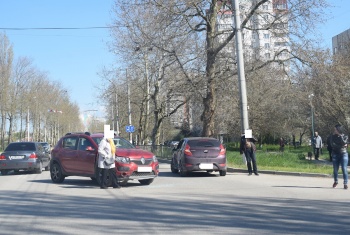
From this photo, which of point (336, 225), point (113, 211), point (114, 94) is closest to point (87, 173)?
point (113, 211)

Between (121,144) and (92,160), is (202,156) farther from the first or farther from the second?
(92,160)

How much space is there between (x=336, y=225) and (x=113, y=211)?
4568mm

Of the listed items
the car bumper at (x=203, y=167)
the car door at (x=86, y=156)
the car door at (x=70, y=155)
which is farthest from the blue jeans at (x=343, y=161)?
the car door at (x=70, y=155)

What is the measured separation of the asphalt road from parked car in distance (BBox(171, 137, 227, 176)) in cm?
217

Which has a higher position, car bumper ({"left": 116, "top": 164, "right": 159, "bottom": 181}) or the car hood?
the car hood

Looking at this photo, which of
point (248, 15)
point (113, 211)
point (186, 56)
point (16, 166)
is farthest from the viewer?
point (186, 56)

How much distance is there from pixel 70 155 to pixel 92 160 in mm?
1292

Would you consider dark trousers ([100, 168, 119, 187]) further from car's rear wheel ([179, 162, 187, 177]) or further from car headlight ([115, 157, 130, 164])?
car's rear wheel ([179, 162, 187, 177])

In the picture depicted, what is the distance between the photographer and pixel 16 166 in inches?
915

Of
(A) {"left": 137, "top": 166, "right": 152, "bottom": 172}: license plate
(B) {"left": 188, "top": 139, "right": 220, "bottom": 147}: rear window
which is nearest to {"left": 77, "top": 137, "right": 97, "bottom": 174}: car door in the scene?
(A) {"left": 137, "top": 166, "right": 152, "bottom": 172}: license plate

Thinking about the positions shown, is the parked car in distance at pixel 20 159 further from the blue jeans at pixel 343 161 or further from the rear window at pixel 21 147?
the blue jeans at pixel 343 161

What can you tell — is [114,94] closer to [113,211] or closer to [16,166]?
[16,166]

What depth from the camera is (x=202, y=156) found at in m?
18.8

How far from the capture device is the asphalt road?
876 centimetres
